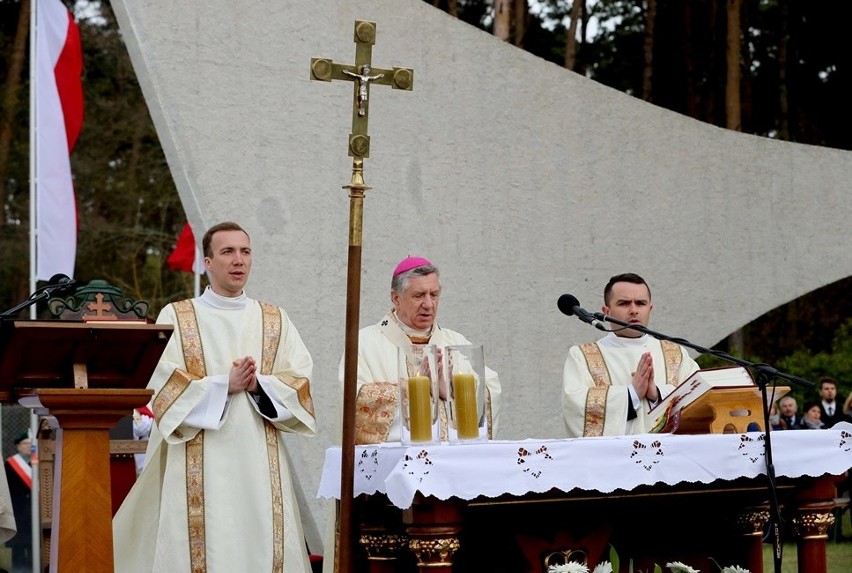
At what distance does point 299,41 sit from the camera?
8.21 m

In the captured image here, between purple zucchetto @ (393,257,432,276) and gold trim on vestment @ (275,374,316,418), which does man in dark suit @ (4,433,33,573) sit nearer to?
gold trim on vestment @ (275,374,316,418)

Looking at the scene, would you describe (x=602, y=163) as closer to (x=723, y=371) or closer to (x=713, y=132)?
(x=713, y=132)

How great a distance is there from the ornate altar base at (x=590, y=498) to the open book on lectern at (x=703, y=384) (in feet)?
0.83

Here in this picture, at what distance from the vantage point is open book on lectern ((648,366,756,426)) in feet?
16.7

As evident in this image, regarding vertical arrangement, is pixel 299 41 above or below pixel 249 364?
above

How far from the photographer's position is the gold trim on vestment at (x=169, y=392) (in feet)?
18.7

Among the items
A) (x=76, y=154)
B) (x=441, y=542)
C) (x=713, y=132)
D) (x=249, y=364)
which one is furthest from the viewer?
(x=76, y=154)

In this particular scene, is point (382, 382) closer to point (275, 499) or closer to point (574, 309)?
point (275, 499)

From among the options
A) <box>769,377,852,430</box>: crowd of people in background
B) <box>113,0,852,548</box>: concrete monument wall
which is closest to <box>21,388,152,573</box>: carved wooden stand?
<box>113,0,852,548</box>: concrete monument wall

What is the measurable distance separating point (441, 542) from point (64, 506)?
138 cm

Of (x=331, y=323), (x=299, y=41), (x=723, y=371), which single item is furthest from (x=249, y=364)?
(x=299, y=41)

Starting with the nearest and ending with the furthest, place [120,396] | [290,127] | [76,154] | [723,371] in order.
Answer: [120,396], [723,371], [290,127], [76,154]

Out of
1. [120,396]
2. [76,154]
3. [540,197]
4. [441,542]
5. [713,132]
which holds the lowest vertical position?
[441,542]

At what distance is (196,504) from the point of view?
18.9 ft
